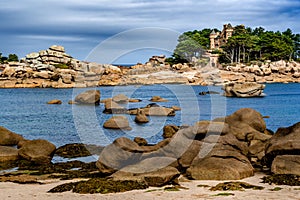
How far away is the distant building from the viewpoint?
147125mm

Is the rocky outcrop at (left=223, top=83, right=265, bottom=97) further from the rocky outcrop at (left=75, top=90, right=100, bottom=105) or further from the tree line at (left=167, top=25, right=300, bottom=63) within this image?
the tree line at (left=167, top=25, right=300, bottom=63)

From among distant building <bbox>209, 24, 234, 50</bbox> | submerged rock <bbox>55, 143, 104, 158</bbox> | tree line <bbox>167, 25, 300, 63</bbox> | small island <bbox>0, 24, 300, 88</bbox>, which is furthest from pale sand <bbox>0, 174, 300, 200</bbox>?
distant building <bbox>209, 24, 234, 50</bbox>

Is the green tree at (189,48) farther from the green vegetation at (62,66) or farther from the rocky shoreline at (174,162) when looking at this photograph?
the rocky shoreline at (174,162)

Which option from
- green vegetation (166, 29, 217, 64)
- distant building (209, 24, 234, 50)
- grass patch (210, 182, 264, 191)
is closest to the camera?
grass patch (210, 182, 264, 191)

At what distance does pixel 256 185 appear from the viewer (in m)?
17.4

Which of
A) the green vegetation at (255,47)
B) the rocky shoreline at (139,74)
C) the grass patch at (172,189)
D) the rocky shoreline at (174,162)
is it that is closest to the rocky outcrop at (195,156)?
the rocky shoreline at (174,162)

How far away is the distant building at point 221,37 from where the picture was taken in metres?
147

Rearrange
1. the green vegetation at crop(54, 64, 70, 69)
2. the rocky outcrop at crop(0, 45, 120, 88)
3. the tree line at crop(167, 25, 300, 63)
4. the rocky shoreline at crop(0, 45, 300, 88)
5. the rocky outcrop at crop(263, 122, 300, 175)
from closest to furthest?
the rocky outcrop at crop(263, 122, 300, 175)
the rocky outcrop at crop(0, 45, 120, 88)
the rocky shoreline at crop(0, 45, 300, 88)
the green vegetation at crop(54, 64, 70, 69)
the tree line at crop(167, 25, 300, 63)

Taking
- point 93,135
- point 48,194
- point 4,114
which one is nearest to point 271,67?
point 4,114

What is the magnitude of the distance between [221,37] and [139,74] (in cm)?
3793

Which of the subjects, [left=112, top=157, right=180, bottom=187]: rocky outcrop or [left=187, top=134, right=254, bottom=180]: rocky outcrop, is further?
[left=187, top=134, right=254, bottom=180]: rocky outcrop

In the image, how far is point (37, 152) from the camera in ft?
82.9

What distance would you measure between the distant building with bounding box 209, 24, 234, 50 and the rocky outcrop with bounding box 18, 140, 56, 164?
126506 mm

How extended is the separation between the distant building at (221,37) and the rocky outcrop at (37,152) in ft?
415
